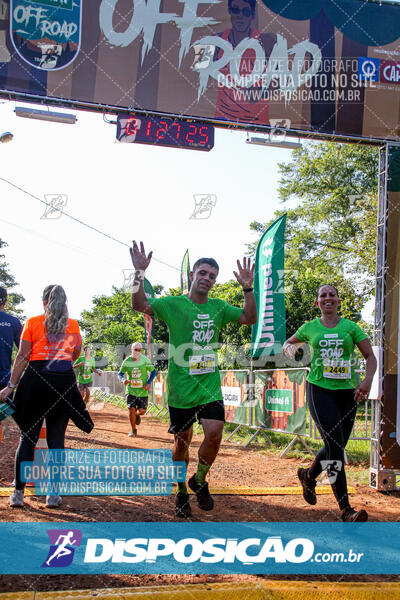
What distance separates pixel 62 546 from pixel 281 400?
6.76 metres

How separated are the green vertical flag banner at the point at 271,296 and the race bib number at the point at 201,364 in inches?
222

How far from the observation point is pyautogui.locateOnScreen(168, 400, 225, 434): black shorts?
469 cm

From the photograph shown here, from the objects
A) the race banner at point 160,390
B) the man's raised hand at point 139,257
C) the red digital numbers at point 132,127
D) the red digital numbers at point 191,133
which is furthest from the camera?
the race banner at point 160,390

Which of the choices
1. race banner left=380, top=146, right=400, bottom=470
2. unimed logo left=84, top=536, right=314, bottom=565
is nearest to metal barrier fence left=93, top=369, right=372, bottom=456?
race banner left=380, top=146, right=400, bottom=470

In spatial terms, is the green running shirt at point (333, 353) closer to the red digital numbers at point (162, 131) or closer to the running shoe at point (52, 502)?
the running shoe at point (52, 502)

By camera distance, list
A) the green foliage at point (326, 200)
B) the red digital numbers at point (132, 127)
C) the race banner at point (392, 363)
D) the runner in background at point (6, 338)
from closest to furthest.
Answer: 1. the runner in background at point (6, 338)
2. the race banner at point (392, 363)
3. the red digital numbers at point (132, 127)
4. the green foliage at point (326, 200)

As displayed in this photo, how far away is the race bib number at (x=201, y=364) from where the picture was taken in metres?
4.77

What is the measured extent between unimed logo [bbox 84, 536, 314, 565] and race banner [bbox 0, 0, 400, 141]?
5051 mm

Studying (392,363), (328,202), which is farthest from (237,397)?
(328,202)

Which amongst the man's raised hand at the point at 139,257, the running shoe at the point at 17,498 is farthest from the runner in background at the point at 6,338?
the man's raised hand at the point at 139,257

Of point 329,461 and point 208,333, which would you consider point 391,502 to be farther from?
point 208,333

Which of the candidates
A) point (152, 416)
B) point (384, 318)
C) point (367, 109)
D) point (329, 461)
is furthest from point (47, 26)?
point (152, 416)

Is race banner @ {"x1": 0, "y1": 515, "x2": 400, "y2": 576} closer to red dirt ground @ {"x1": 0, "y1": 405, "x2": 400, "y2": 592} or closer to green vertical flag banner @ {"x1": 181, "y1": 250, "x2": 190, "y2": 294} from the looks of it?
red dirt ground @ {"x1": 0, "y1": 405, "x2": 400, "y2": 592}

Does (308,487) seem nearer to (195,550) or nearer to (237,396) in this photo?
(195,550)
